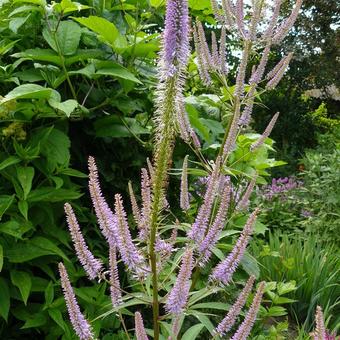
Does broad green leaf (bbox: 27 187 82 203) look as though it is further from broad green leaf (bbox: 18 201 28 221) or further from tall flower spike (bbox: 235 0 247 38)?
tall flower spike (bbox: 235 0 247 38)

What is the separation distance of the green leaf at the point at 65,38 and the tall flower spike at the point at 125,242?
3.67 ft

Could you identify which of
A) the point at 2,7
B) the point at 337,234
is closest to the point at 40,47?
the point at 2,7

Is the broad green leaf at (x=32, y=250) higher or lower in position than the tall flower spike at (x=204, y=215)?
lower

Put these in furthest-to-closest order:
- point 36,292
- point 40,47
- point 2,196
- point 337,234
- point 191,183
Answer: point 337,234
point 191,183
point 40,47
point 36,292
point 2,196

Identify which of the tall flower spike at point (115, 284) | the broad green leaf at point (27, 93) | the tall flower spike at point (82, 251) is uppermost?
the broad green leaf at point (27, 93)

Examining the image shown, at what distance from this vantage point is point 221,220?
→ 5.36 feet

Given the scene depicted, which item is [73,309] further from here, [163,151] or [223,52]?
[223,52]

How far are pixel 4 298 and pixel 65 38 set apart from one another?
1.12m

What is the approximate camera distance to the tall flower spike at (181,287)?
4.65 ft

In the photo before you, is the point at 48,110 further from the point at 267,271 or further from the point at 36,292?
the point at 267,271

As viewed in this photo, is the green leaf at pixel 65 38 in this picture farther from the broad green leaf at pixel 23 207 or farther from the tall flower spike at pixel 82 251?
the tall flower spike at pixel 82 251

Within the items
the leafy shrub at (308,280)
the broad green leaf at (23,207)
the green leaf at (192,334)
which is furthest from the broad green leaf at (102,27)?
the leafy shrub at (308,280)

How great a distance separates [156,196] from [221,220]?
276 millimetres

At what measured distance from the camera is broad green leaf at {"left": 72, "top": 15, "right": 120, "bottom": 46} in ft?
7.34
